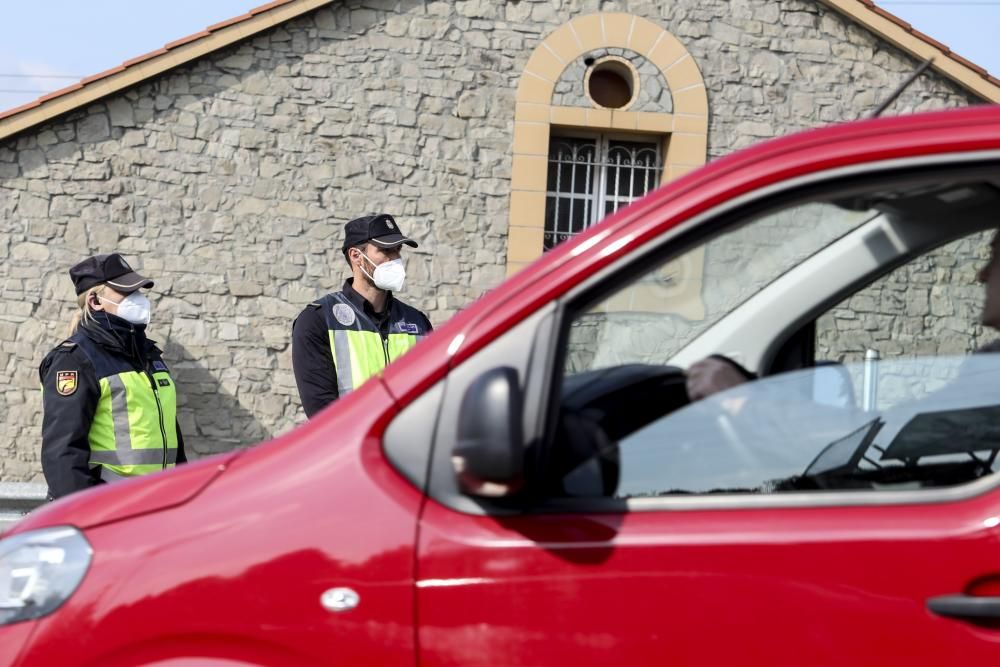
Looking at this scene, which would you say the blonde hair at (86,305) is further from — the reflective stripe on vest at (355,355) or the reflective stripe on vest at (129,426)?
the reflective stripe on vest at (355,355)

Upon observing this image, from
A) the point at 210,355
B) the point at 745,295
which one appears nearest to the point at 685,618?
the point at 745,295

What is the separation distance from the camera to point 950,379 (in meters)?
1.92

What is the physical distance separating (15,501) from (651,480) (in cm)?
671

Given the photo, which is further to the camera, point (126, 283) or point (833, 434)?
point (126, 283)

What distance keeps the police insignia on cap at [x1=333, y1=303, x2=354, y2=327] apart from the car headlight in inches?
115

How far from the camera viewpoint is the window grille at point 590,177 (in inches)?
452

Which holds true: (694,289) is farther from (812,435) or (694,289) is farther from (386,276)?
(386,276)

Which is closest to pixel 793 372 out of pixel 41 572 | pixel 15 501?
pixel 41 572

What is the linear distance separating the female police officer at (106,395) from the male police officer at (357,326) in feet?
1.99

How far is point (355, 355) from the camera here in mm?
4840

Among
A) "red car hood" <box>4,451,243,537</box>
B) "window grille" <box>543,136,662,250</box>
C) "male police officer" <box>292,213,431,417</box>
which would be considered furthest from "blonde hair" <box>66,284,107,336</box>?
"window grille" <box>543,136,662,250</box>

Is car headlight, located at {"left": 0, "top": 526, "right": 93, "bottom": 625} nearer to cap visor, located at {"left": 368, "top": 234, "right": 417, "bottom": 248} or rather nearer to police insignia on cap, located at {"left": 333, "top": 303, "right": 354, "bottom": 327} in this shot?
police insignia on cap, located at {"left": 333, "top": 303, "right": 354, "bottom": 327}

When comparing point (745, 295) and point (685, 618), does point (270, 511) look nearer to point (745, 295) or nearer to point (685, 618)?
point (685, 618)

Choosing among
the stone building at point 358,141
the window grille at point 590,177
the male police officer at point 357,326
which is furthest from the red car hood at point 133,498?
the window grille at point 590,177
